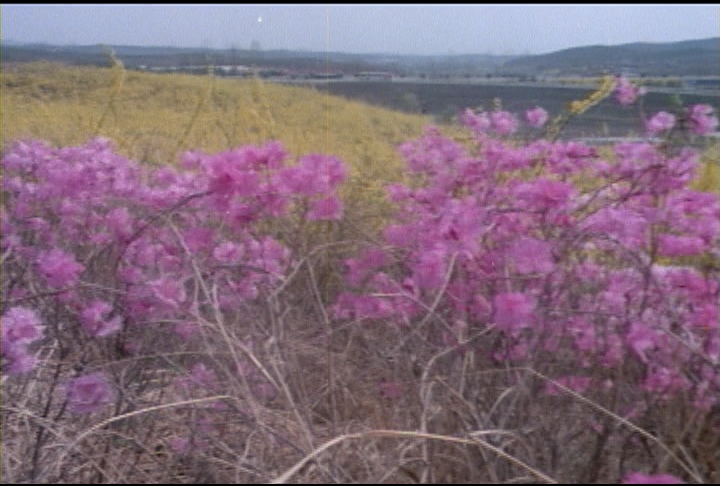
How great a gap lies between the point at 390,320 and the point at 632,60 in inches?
84.8

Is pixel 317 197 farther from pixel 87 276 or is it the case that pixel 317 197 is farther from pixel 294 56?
pixel 294 56

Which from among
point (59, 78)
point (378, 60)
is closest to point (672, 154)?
point (378, 60)

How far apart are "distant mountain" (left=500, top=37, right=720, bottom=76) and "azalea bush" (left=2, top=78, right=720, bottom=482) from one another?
130 centimetres

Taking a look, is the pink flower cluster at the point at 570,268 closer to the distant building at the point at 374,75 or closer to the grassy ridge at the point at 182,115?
the grassy ridge at the point at 182,115

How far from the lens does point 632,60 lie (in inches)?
160

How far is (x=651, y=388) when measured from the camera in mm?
2139

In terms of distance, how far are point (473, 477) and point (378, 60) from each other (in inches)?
97.7

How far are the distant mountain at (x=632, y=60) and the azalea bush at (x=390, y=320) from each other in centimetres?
130

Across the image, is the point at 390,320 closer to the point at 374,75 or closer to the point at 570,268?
the point at 570,268

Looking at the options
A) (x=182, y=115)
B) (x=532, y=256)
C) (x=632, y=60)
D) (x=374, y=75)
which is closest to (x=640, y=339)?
(x=532, y=256)

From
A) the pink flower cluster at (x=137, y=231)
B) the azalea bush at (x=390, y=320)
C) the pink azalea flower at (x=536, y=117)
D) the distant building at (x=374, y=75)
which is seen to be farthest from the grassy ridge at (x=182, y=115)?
the azalea bush at (x=390, y=320)

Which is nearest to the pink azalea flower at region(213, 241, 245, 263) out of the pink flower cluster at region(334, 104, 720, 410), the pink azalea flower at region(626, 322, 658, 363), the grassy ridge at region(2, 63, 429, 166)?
the pink flower cluster at region(334, 104, 720, 410)

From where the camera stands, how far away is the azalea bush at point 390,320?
6.75 ft

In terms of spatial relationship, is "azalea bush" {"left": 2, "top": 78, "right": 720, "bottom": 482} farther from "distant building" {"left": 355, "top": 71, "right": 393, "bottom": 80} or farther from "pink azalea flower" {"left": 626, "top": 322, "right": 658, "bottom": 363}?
"distant building" {"left": 355, "top": 71, "right": 393, "bottom": 80}
